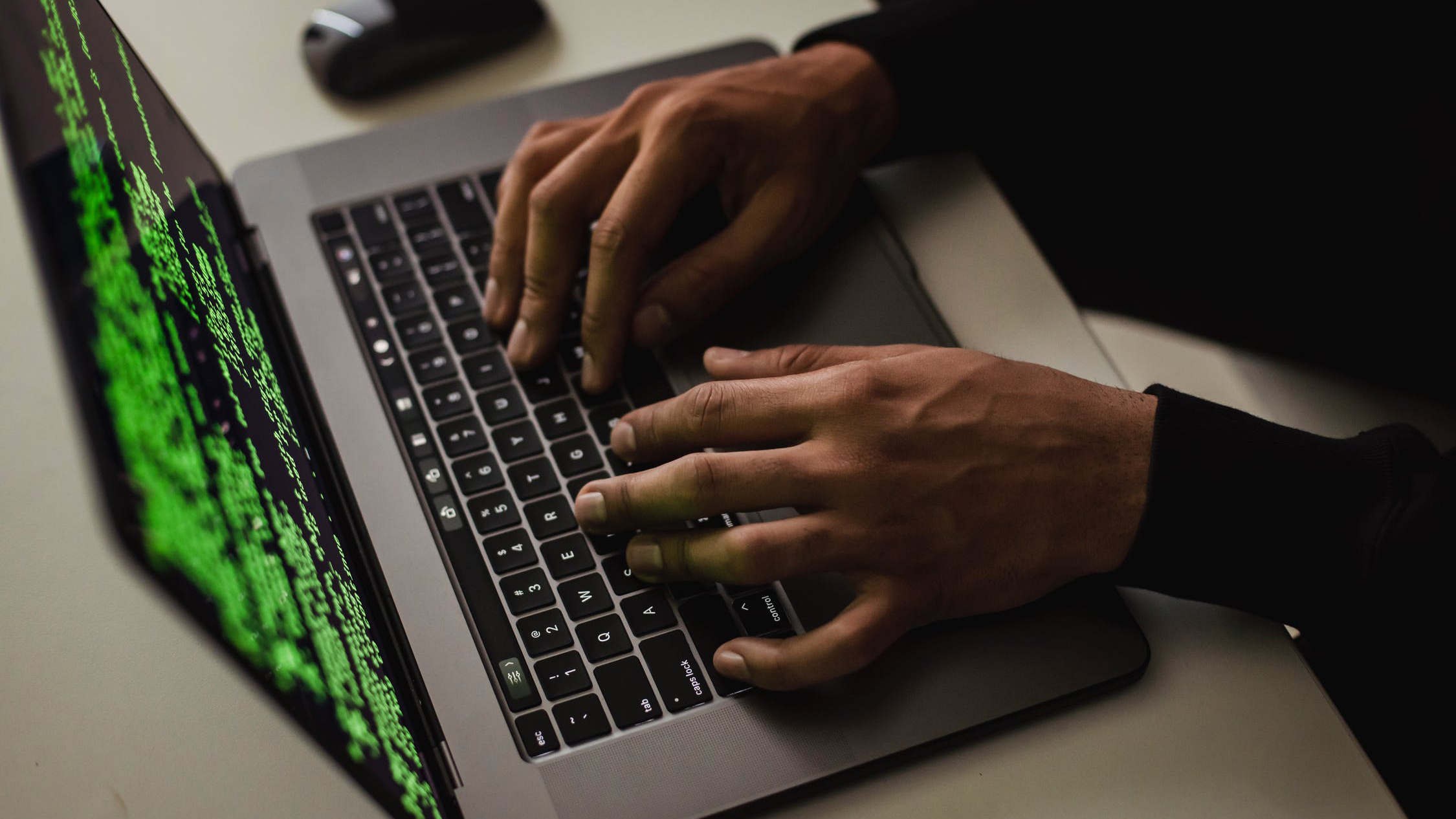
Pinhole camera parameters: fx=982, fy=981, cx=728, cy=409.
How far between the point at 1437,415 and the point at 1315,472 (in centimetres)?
28

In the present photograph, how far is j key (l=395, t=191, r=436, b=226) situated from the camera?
0.75 meters

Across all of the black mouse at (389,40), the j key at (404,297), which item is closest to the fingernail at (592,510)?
the j key at (404,297)

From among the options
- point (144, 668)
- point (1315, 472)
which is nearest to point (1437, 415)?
point (1315, 472)

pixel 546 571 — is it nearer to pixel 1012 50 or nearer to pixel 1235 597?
pixel 1235 597

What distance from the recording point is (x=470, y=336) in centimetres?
71

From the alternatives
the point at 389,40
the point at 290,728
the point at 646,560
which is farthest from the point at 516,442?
the point at 389,40

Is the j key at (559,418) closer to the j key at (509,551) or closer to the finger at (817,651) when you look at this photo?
the j key at (509,551)

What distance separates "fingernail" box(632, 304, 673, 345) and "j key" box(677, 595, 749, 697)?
198 mm

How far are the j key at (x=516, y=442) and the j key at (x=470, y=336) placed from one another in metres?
0.08

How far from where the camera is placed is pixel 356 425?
2.15 feet

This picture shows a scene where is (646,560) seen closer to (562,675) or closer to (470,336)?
(562,675)

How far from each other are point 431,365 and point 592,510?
0.60 feet

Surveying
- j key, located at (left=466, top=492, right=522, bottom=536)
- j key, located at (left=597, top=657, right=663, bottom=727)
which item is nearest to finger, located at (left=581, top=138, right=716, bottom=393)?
j key, located at (left=466, top=492, right=522, bottom=536)

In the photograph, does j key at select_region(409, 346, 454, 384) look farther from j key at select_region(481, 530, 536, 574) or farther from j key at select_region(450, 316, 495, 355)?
j key at select_region(481, 530, 536, 574)
